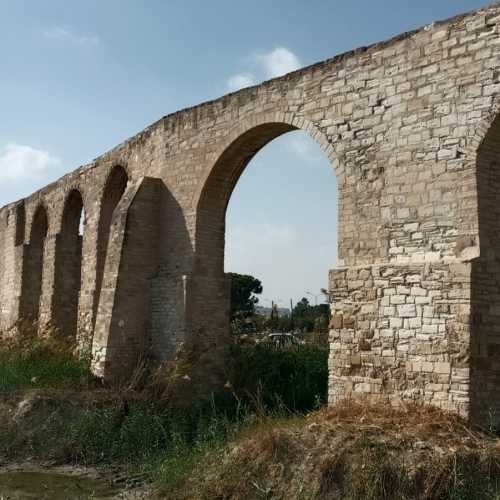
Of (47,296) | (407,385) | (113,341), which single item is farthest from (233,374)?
(47,296)

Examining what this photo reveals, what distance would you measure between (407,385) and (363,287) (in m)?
1.26

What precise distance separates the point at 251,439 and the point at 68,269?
9.84 m

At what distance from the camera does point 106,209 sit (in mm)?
13672

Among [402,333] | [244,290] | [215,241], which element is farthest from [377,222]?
[244,290]

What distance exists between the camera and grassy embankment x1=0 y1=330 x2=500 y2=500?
5871mm

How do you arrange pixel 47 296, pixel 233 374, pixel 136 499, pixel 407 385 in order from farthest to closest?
pixel 47 296 → pixel 233 374 → pixel 407 385 → pixel 136 499

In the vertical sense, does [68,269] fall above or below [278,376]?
above

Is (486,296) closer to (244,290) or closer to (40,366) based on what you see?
(40,366)

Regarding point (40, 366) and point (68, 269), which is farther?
point (68, 269)

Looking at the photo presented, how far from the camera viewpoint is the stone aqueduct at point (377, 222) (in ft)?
23.0

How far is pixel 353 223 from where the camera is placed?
8156mm

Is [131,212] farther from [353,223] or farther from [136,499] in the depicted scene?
[136,499]

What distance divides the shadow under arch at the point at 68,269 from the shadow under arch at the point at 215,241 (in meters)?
5.43

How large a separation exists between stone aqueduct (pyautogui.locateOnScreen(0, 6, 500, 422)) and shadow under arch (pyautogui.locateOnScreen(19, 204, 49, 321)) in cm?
665
